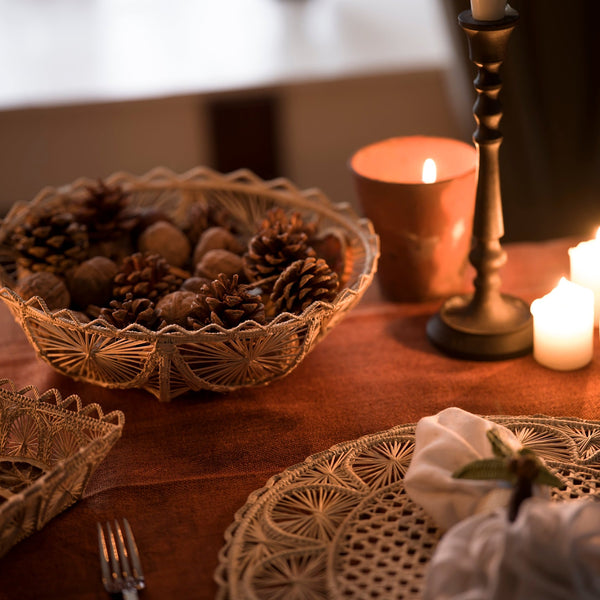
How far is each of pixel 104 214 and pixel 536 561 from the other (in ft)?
2.02

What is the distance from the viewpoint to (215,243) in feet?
2.86

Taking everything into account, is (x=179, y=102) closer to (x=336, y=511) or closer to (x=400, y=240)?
(x=400, y=240)

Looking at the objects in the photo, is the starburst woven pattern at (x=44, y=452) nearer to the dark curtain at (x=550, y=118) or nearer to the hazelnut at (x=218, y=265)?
the hazelnut at (x=218, y=265)

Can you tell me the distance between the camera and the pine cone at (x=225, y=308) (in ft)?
2.28

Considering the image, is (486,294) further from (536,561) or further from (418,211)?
(536,561)

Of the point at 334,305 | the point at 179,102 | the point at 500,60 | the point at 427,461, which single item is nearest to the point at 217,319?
the point at 334,305

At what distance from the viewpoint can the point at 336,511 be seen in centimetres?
60

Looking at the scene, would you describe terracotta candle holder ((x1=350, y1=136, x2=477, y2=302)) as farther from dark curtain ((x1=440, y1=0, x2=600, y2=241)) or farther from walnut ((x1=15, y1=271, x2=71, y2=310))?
dark curtain ((x1=440, y1=0, x2=600, y2=241))

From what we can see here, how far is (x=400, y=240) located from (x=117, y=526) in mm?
456

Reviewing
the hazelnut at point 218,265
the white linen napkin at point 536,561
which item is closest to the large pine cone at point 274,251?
the hazelnut at point 218,265

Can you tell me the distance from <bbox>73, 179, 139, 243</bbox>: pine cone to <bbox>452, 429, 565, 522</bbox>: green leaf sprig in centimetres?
49

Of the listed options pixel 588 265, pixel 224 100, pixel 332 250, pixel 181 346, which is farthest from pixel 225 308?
pixel 224 100

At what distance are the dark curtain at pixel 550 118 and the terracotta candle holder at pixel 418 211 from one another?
551mm

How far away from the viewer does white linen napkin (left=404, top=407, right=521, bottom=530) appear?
547mm
